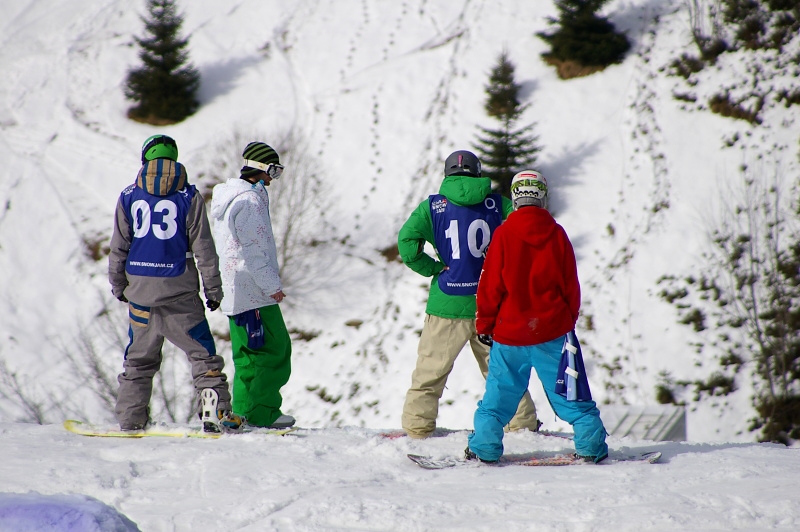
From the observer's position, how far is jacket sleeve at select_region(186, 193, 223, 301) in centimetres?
482

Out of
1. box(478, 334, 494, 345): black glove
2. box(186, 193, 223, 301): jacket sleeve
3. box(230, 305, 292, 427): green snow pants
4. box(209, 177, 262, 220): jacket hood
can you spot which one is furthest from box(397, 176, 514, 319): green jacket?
box(186, 193, 223, 301): jacket sleeve

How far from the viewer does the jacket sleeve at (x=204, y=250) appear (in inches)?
190

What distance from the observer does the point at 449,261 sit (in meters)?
4.87

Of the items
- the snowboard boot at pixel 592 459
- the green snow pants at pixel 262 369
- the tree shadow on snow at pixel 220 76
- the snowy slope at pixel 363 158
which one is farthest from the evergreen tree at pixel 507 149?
the snowboard boot at pixel 592 459

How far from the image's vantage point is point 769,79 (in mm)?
12203

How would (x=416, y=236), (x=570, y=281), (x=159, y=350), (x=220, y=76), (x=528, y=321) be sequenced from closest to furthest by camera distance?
(x=528, y=321) < (x=570, y=281) < (x=416, y=236) < (x=159, y=350) < (x=220, y=76)

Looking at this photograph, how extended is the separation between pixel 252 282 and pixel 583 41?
38.3 feet

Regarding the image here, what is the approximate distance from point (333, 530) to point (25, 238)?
13.1 m

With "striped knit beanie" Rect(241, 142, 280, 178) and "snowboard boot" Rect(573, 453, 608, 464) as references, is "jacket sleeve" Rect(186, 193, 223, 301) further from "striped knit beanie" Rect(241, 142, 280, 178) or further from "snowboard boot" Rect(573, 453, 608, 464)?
"snowboard boot" Rect(573, 453, 608, 464)

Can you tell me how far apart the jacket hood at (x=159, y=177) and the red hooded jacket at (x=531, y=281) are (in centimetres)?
225

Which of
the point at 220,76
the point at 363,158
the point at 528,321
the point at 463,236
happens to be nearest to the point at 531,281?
the point at 528,321

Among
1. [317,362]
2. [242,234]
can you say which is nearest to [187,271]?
[242,234]

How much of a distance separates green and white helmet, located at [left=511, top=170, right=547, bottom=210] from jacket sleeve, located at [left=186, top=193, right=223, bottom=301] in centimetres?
208

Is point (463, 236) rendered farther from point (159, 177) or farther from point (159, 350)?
point (159, 350)
